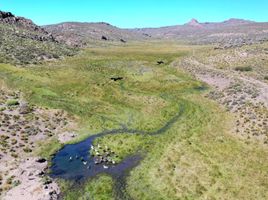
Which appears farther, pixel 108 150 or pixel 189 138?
pixel 189 138

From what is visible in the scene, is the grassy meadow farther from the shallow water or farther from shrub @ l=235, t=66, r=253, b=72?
shrub @ l=235, t=66, r=253, b=72

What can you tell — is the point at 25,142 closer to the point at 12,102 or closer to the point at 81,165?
the point at 81,165

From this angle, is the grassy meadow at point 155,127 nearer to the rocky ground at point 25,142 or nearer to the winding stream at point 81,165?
the winding stream at point 81,165

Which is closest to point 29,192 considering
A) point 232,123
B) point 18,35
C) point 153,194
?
point 153,194

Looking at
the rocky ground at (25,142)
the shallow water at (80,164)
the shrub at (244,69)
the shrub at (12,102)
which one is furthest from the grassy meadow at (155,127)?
the shrub at (244,69)

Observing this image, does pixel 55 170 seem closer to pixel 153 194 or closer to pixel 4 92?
pixel 153 194

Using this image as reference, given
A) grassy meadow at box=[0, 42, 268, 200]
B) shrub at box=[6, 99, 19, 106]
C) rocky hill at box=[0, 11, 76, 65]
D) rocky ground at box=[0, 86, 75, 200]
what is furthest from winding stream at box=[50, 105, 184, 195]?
rocky hill at box=[0, 11, 76, 65]
